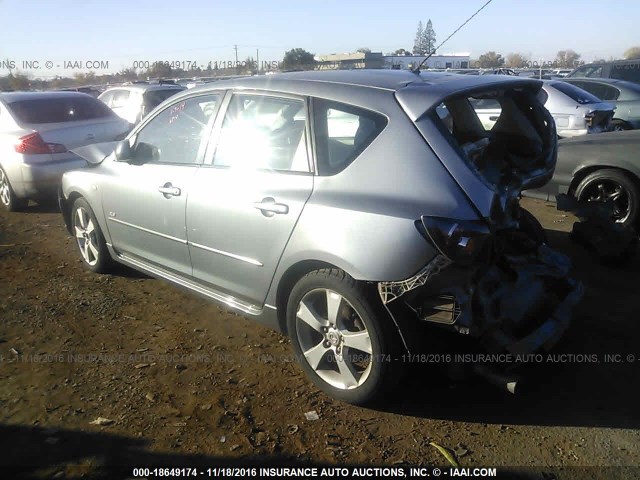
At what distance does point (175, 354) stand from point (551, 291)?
8.13 ft

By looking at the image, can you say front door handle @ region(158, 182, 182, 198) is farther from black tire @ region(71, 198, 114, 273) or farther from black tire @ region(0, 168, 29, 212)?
black tire @ region(0, 168, 29, 212)

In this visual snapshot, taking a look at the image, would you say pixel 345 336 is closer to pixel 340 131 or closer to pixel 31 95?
pixel 340 131

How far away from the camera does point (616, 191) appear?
5617 millimetres

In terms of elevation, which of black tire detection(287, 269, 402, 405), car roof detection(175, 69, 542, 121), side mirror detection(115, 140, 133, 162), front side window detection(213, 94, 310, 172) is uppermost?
car roof detection(175, 69, 542, 121)

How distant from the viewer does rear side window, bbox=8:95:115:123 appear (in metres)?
7.39

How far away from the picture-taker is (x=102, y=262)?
4941 mm

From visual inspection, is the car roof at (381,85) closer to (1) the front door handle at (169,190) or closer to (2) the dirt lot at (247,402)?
(1) the front door handle at (169,190)

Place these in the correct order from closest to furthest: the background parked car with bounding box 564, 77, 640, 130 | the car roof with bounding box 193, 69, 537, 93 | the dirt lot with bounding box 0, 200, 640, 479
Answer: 1. the dirt lot with bounding box 0, 200, 640, 479
2. the car roof with bounding box 193, 69, 537, 93
3. the background parked car with bounding box 564, 77, 640, 130

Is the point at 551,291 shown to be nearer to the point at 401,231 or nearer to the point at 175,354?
the point at 401,231

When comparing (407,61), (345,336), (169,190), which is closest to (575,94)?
(407,61)

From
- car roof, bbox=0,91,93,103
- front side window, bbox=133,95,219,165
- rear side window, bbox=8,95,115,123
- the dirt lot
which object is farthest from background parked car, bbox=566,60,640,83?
front side window, bbox=133,95,219,165

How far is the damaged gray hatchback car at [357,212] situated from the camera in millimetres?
2670

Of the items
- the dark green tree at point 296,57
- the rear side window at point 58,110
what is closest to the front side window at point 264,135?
the rear side window at point 58,110

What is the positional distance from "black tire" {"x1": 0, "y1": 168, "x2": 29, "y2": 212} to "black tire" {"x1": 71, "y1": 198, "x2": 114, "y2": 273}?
272 cm
